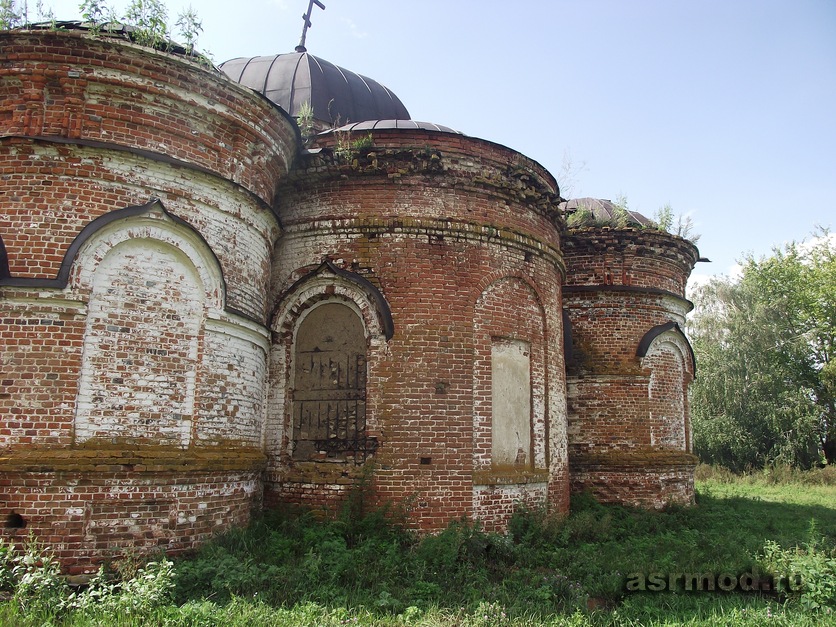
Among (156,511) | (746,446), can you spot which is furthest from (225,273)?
(746,446)

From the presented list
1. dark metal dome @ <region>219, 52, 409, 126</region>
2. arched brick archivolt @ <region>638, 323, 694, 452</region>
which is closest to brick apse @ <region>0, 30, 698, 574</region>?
dark metal dome @ <region>219, 52, 409, 126</region>

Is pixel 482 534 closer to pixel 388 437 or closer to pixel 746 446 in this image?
pixel 388 437

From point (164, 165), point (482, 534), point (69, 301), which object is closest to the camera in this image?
point (69, 301)

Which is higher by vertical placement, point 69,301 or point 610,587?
point 69,301

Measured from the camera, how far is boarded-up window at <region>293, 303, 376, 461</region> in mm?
8602

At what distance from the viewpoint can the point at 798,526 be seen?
11977 mm

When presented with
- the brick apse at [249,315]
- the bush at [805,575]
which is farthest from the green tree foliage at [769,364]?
the bush at [805,575]

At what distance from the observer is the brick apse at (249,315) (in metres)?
6.43

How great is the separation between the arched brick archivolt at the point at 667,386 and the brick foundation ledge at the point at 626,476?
0.39 metres

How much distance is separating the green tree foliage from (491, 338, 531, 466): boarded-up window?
18.3 m

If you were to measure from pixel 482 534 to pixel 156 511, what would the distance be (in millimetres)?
3824

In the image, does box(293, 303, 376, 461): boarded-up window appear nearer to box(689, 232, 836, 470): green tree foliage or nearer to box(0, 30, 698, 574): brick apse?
box(0, 30, 698, 574): brick apse

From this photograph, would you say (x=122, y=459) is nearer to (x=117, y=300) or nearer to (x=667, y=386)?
(x=117, y=300)

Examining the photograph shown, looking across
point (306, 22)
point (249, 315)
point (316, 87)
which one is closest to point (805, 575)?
point (249, 315)
